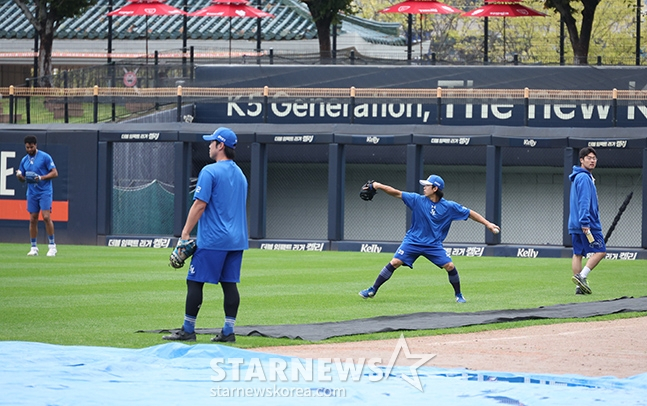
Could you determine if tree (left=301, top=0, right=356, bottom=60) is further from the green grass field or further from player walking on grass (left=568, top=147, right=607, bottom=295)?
player walking on grass (left=568, top=147, right=607, bottom=295)

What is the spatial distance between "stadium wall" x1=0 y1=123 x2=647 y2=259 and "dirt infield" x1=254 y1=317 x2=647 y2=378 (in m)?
13.0

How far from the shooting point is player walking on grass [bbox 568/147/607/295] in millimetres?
13578

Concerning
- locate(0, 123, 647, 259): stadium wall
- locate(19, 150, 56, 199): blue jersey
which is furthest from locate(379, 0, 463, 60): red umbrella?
locate(19, 150, 56, 199): blue jersey

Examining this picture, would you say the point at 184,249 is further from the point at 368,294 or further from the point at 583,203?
the point at 583,203

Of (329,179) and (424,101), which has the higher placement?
(424,101)

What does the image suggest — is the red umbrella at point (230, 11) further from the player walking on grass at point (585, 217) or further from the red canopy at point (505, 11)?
the player walking on grass at point (585, 217)

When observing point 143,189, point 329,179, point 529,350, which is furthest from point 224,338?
point 143,189

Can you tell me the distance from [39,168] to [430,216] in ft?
29.6

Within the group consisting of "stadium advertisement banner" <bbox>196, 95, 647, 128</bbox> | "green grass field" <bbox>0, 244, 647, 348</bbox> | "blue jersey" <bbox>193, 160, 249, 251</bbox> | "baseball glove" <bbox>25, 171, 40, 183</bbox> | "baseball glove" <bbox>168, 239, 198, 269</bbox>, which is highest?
"stadium advertisement banner" <bbox>196, 95, 647, 128</bbox>

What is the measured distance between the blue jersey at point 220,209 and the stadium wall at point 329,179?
48.6 feet

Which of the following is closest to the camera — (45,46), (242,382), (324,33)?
(242,382)

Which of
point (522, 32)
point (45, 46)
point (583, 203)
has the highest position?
point (522, 32)

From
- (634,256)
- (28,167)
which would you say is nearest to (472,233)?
(634,256)

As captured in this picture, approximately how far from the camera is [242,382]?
7.00m
